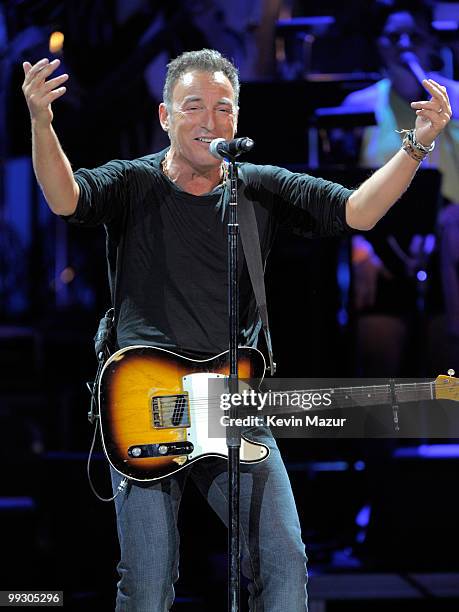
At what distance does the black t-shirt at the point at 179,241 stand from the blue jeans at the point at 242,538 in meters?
0.40

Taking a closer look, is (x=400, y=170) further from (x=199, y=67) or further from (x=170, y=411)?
(x=170, y=411)

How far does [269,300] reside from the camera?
17.6 feet

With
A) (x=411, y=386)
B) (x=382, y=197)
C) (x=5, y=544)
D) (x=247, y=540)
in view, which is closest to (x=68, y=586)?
(x=5, y=544)

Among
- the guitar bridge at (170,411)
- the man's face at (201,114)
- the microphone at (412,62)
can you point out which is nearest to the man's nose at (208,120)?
the man's face at (201,114)

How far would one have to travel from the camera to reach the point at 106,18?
18.9 ft

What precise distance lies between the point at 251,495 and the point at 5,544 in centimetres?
274

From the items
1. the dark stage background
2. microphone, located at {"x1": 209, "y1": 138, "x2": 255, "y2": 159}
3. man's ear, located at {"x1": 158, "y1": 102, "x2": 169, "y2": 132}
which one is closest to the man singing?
man's ear, located at {"x1": 158, "y1": 102, "x2": 169, "y2": 132}

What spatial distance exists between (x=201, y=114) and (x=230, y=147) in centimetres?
45

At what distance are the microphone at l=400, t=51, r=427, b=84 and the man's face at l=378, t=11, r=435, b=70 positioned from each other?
18 millimetres

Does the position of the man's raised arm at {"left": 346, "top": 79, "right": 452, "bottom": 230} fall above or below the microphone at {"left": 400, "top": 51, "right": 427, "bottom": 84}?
below

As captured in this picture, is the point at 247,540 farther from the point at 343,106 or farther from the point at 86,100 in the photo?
the point at 86,100

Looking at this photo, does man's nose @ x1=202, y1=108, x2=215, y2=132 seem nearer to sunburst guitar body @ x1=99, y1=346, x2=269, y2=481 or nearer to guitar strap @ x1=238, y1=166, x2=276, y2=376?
guitar strap @ x1=238, y1=166, x2=276, y2=376

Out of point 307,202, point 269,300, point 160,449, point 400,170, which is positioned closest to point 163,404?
point 160,449

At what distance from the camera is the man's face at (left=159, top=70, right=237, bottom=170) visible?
313 cm
